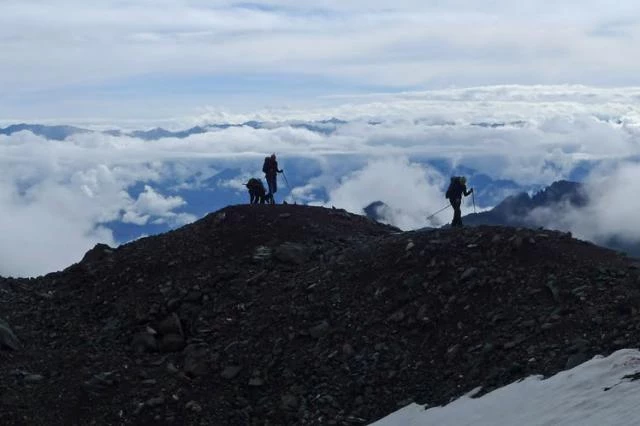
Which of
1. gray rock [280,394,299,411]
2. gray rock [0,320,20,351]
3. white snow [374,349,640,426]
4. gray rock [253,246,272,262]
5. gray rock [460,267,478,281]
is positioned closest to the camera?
white snow [374,349,640,426]

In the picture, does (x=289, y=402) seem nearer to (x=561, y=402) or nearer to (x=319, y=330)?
(x=319, y=330)

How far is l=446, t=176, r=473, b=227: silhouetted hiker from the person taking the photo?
30.7 m

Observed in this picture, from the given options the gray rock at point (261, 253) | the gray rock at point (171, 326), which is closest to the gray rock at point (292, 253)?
the gray rock at point (261, 253)

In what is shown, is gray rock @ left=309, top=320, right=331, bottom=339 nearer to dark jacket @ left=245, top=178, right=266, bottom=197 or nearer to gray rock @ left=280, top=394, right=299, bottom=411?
gray rock @ left=280, top=394, right=299, bottom=411

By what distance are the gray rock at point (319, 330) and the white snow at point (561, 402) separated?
4288 millimetres

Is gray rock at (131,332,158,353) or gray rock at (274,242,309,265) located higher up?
gray rock at (274,242,309,265)

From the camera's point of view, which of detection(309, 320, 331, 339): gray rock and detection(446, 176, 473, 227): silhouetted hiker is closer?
detection(309, 320, 331, 339): gray rock

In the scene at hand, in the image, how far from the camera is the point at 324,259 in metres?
28.2

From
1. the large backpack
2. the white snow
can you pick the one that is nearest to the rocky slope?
the white snow

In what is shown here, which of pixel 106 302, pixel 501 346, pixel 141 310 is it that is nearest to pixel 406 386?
pixel 501 346

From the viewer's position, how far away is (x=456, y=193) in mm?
30781

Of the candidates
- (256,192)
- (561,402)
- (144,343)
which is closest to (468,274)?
(561,402)

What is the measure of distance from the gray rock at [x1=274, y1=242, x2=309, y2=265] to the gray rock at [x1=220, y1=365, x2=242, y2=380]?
611 cm

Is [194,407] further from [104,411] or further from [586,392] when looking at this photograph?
[586,392]
